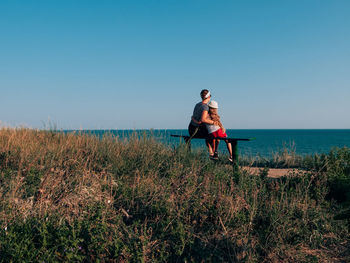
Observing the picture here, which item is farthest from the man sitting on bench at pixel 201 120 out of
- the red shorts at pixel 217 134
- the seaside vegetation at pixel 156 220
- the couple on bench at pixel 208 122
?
the seaside vegetation at pixel 156 220

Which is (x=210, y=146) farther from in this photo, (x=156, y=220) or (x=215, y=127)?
(x=156, y=220)

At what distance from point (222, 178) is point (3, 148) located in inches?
214

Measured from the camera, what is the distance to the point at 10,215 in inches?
149

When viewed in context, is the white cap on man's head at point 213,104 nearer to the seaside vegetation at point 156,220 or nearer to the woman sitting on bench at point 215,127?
the woman sitting on bench at point 215,127

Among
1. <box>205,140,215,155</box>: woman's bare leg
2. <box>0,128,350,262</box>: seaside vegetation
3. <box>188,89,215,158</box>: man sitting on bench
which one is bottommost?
<box>0,128,350,262</box>: seaside vegetation

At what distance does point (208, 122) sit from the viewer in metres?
7.48

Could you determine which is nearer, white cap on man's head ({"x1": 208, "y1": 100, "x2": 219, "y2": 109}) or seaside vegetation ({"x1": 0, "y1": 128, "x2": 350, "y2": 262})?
seaside vegetation ({"x1": 0, "y1": 128, "x2": 350, "y2": 262})

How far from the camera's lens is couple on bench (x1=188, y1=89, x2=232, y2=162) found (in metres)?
7.52

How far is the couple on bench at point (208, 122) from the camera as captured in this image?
7.52 metres

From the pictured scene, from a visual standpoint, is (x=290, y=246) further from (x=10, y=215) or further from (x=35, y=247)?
(x=10, y=215)

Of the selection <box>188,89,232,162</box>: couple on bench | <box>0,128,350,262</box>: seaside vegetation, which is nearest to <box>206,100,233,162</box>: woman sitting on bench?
<box>188,89,232,162</box>: couple on bench

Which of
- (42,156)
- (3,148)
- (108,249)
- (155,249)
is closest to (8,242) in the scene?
(108,249)

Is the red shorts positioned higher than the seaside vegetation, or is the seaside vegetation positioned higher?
the red shorts

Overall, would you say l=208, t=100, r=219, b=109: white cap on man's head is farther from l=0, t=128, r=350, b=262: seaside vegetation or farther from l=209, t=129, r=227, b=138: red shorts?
l=0, t=128, r=350, b=262: seaside vegetation
